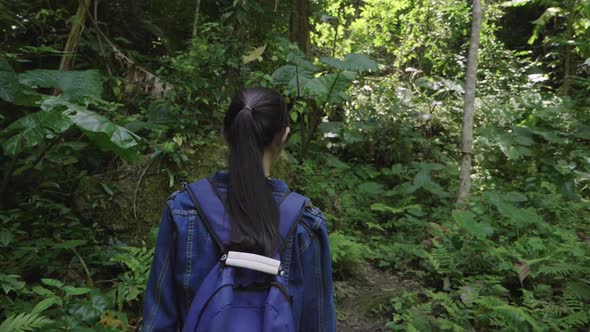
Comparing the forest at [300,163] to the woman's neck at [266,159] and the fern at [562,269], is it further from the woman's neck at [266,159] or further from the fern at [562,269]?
the woman's neck at [266,159]

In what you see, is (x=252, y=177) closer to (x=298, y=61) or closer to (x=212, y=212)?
(x=212, y=212)

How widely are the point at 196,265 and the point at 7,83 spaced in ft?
8.41

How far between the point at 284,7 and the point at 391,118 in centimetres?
274

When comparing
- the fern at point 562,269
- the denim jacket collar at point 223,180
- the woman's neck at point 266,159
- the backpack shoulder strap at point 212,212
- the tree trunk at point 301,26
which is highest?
the tree trunk at point 301,26

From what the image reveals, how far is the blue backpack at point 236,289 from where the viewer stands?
122 centimetres

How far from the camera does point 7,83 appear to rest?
3.04 m

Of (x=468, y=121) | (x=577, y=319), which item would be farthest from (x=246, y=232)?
(x=468, y=121)

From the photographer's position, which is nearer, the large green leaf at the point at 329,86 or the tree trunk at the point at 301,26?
the large green leaf at the point at 329,86

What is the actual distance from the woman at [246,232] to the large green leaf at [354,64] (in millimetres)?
4403

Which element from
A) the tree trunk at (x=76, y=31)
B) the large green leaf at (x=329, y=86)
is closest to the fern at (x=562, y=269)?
the large green leaf at (x=329, y=86)

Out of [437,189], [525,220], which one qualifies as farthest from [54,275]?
[437,189]

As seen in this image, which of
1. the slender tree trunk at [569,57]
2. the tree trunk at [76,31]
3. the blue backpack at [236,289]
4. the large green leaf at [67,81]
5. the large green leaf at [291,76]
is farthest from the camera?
the slender tree trunk at [569,57]

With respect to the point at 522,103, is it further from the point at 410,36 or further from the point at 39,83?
the point at 39,83

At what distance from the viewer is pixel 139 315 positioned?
3.35m
